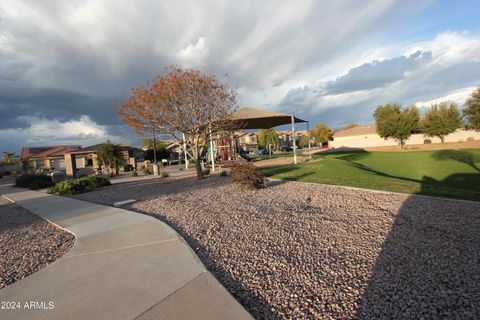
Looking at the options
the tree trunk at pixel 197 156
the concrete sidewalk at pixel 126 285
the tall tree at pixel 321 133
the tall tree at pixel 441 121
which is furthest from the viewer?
the tall tree at pixel 321 133

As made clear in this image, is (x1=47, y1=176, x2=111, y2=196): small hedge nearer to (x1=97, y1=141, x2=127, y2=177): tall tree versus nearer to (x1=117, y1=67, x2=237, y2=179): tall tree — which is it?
(x1=117, y1=67, x2=237, y2=179): tall tree

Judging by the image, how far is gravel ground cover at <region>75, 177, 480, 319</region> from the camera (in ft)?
8.62

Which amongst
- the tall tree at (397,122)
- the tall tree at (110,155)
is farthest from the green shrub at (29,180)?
the tall tree at (397,122)

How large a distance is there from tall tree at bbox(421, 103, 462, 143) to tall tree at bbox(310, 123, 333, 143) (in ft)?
102

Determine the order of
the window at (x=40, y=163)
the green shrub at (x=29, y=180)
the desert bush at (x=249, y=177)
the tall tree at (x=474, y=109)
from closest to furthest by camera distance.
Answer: the desert bush at (x=249, y=177) < the green shrub at (x=29, y=180) < the tall tree at (x=474, y=109) < the window at (x=40, y=163)

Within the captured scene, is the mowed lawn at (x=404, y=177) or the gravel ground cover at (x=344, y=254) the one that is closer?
the gravel ground cover at (x=344, y=254)

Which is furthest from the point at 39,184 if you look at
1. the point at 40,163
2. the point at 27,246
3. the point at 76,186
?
the point at 40,163

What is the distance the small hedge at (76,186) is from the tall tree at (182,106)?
153 inches

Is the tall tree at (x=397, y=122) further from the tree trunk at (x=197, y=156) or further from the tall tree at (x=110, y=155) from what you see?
the tall tree at (x=110, y=155)

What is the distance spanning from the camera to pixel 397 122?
40594mm

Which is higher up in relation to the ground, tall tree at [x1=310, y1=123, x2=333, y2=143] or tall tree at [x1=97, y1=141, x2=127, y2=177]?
tall tree at [x1=310, y1=123, x2=333, y2=143]

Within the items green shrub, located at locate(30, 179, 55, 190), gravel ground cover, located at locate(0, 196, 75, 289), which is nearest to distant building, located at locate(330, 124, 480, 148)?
green shrub, located at locate(30, 179, 55, 190)

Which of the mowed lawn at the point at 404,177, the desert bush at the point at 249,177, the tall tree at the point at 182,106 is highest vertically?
the tall tree at the point at 182,106

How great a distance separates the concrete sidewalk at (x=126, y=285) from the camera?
2.55m
